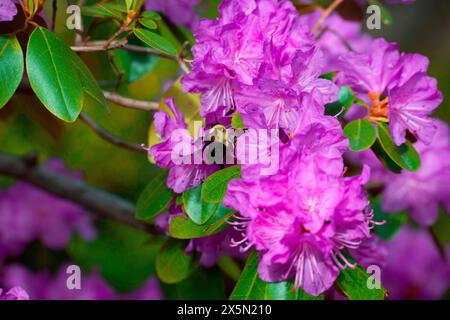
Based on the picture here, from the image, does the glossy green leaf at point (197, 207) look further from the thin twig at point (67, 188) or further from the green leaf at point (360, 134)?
the thin twig at point (67, 188)

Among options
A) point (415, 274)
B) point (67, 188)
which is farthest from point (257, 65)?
point (415, 274)

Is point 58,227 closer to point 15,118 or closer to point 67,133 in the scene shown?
point 15,118

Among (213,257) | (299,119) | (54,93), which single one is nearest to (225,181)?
(299,119)

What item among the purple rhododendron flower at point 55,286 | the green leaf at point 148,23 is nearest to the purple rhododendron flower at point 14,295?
the green leaf at point 148,23

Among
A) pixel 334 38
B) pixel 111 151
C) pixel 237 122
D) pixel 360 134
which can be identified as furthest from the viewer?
pixel 111 151

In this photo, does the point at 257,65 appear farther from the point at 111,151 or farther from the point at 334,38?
the point at 111,151
